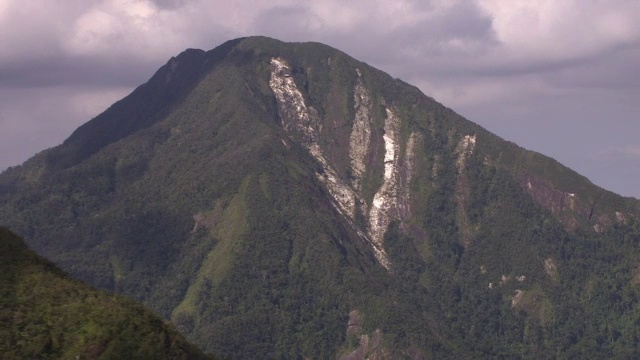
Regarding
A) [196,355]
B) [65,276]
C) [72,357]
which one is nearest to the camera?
[72,357]

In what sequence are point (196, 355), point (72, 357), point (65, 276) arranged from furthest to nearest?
point (65, 276) → point (196, 355) → point (72, 357)

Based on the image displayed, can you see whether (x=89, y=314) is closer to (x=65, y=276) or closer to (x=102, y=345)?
(x=102, y=345)

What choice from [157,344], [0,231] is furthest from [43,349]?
[0,231]

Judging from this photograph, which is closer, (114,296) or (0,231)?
(114,296)

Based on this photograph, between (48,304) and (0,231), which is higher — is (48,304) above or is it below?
below

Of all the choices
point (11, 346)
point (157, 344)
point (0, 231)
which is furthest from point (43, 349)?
point (0, 231)

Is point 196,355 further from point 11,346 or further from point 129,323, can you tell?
point 11,346
